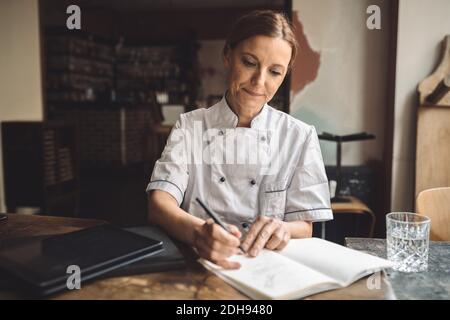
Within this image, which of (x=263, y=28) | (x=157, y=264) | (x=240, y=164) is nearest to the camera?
(x=157, y=264)

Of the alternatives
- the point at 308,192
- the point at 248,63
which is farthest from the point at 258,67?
the point at 308,192

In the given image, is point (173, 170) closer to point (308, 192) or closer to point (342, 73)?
point (308, 192)

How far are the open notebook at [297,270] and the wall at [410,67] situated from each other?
227cm

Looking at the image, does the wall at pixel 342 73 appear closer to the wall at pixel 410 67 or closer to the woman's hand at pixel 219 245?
the wall at pixel 410 67

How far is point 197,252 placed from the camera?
113cm

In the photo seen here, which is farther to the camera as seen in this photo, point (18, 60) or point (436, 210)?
point (18, 60)

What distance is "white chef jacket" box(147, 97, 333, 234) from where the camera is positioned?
1.59 m

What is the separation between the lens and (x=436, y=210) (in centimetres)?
173

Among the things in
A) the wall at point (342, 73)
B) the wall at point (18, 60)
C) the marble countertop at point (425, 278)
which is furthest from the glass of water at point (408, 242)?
the wall at point (18, 60)

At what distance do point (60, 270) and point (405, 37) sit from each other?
A: 9.50ft

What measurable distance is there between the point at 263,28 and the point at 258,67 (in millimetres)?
135

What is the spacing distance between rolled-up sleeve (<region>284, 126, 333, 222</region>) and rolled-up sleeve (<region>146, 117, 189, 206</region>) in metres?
0.39
